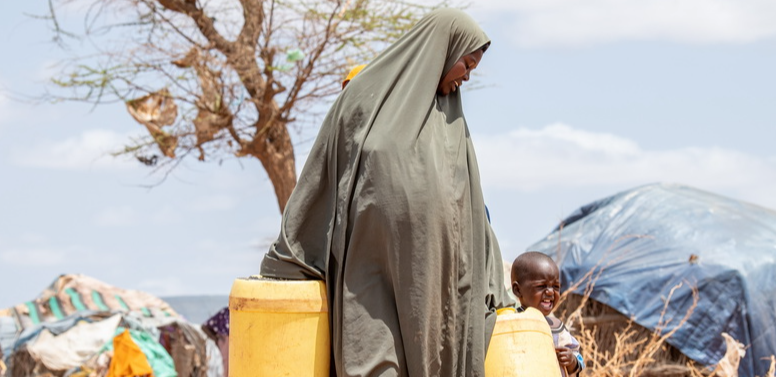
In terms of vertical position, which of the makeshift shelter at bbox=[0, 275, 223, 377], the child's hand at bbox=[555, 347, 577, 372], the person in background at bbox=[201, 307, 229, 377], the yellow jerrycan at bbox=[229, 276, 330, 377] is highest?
the yellow jerrycan at bbox=[229, 276, 330, 377]

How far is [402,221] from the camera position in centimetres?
311

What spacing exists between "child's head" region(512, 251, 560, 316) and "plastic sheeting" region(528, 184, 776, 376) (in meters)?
5.07

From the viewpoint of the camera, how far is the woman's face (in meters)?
3.32

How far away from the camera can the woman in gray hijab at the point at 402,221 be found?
310cm

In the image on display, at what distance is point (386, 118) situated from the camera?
3.19 metres

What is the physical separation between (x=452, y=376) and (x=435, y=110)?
865 millimetres

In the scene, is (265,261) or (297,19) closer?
(265,261)

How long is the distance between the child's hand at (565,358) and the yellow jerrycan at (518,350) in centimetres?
45

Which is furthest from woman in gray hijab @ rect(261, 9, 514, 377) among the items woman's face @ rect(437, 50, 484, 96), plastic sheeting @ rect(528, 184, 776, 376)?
plastic sheeting @ rect(528, 184, 776, 376)

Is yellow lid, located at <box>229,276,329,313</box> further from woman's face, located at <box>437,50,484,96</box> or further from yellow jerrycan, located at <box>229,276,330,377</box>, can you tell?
woman's face, located at <box>437,50,484,96</box>

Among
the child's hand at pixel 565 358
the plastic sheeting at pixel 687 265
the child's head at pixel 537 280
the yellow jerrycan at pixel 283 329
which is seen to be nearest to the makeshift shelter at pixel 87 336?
the plastic sheeting at pixel 687 265

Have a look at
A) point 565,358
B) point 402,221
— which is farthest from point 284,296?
point 565,358

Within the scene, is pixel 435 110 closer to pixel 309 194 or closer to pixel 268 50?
pixel 309 194

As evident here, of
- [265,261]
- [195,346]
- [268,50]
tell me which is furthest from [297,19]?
[265,261]
